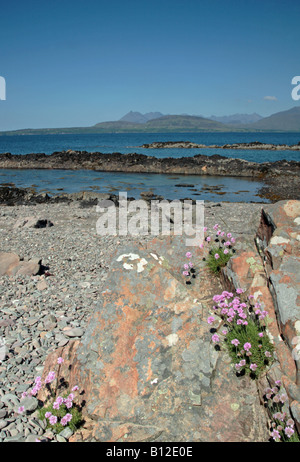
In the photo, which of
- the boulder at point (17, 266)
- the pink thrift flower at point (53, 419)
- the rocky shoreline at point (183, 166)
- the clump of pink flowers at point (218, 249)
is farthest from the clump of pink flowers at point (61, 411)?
the rocky shoreline at point (183, 166)

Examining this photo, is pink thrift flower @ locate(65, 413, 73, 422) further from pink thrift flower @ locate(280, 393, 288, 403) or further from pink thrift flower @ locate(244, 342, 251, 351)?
pink thrift flower @ locate(280, 393, 288, 403)

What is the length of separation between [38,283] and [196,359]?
567 centimetres

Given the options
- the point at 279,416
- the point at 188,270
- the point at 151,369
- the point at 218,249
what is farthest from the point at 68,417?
the point at 218,249

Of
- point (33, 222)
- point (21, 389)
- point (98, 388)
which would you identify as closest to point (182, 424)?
point (98, 388)

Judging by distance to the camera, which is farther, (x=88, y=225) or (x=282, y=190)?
(x=282, y=190)

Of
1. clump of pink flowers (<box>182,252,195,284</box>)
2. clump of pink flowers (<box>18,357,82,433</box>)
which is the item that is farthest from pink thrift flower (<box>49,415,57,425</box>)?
clump of pink flowers (<box>182,252,195,284</box>)

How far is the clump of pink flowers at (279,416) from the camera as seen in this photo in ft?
9.41

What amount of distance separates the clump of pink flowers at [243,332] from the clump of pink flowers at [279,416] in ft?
0.96

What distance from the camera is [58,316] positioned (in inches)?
267

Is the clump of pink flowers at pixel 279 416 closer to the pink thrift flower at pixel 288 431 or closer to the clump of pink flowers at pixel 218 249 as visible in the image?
the pink thrift flower at pixel 288 431

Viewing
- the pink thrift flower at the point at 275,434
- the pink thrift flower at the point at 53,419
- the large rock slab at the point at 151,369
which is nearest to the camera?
the pink thrift flower at the point at 275,434

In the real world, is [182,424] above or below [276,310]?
below

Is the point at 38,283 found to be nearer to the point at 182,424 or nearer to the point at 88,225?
the point at 182,424

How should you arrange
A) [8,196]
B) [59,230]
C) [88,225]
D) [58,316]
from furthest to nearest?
[8,196] < [88,225] < [59,230] < [58,316]
